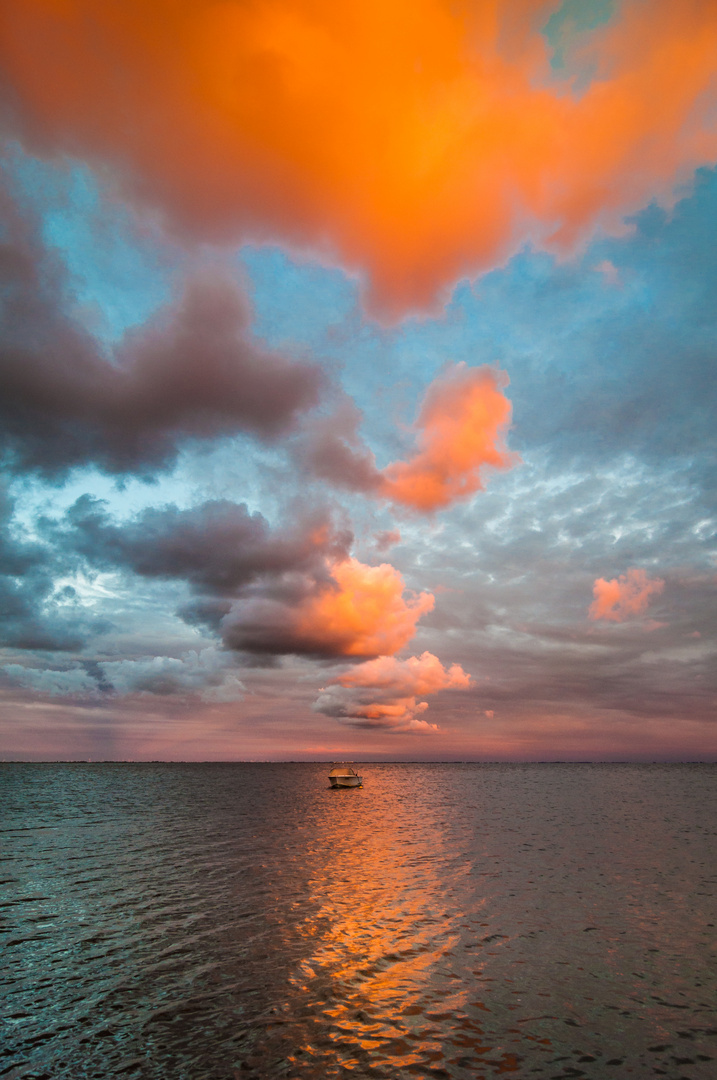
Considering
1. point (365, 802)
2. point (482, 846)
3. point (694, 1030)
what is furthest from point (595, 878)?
point (365, 802)

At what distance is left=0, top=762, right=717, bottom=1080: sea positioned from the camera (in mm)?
14289

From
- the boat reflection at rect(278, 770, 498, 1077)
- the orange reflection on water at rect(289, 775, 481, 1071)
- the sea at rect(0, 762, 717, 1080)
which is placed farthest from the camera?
the orange reflection on water at rect(289, 775, 481, 1071)

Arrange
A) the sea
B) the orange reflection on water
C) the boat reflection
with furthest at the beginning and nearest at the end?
the orange reflection on water → the boat reflection → the sea

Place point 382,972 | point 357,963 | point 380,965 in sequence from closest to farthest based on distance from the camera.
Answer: point 382,972 < point 380,965 < point 357,963

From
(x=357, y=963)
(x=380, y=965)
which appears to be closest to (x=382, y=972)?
(x=380, y=965)

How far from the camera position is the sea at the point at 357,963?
1429cm

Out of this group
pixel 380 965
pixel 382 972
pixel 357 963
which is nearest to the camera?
pixel 382 972

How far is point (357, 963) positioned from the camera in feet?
67.5

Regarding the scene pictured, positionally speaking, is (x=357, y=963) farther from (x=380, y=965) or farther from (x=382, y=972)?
(x=382, y=972)

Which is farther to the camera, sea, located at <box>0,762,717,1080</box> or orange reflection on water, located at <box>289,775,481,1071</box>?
orange reflection on water, located at <box>289,775,481,1071</box>

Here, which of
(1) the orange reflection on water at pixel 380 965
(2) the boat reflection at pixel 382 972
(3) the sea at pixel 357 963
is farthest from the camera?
(1) the orange reflection on water at pixel 380 965

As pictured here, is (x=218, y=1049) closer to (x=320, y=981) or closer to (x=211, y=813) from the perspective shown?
(x=320, y=981)

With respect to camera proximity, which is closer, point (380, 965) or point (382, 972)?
point (382, 972)

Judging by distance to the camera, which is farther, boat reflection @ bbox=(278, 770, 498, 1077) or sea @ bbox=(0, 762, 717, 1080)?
boat reflection @ bbox=(278, 770, 498, 1077)
